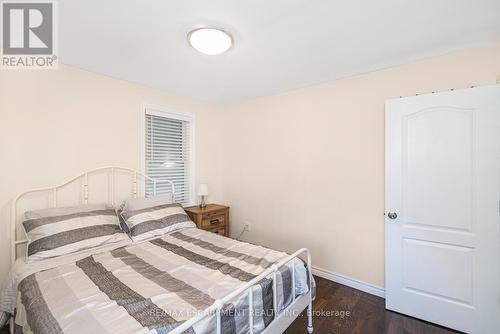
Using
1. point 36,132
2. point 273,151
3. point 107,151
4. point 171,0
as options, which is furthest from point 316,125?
point 36,132

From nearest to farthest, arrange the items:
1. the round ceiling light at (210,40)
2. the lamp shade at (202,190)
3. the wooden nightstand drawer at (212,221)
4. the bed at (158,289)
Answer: the bed at (158,289) → the round ceiling light at (210,40) → the wooden nightstand drawer at (212,221) → the lamp shade at (202,190)

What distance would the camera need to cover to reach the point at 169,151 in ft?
10.4

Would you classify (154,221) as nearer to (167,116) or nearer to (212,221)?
(212,221)

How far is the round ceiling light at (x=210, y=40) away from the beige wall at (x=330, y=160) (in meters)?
1.38

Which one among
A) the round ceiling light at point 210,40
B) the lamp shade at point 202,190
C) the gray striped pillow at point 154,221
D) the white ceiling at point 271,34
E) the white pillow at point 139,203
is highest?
the white ceiling at point 271,34

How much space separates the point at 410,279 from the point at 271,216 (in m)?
1.64

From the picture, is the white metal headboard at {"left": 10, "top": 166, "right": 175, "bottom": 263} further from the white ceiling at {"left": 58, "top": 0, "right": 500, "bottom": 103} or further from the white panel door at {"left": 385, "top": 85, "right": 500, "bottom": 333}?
the white panel door at {"left": 385, "top": 85, "right": 500, "bottom": 333}

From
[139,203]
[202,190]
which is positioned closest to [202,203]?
[202,190]

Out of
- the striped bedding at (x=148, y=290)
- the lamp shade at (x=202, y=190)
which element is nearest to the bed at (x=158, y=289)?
the striped bedding at (x=148, y=290)

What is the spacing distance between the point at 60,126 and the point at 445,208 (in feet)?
11.7

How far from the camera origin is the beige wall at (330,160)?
7.06 feet

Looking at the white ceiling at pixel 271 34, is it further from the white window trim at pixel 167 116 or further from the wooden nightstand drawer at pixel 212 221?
the wooden nightstand drawer at pixel 212 221

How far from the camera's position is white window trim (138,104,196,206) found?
2.80 meters

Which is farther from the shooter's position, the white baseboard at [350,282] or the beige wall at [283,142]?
the white baseboard at [350,282]
